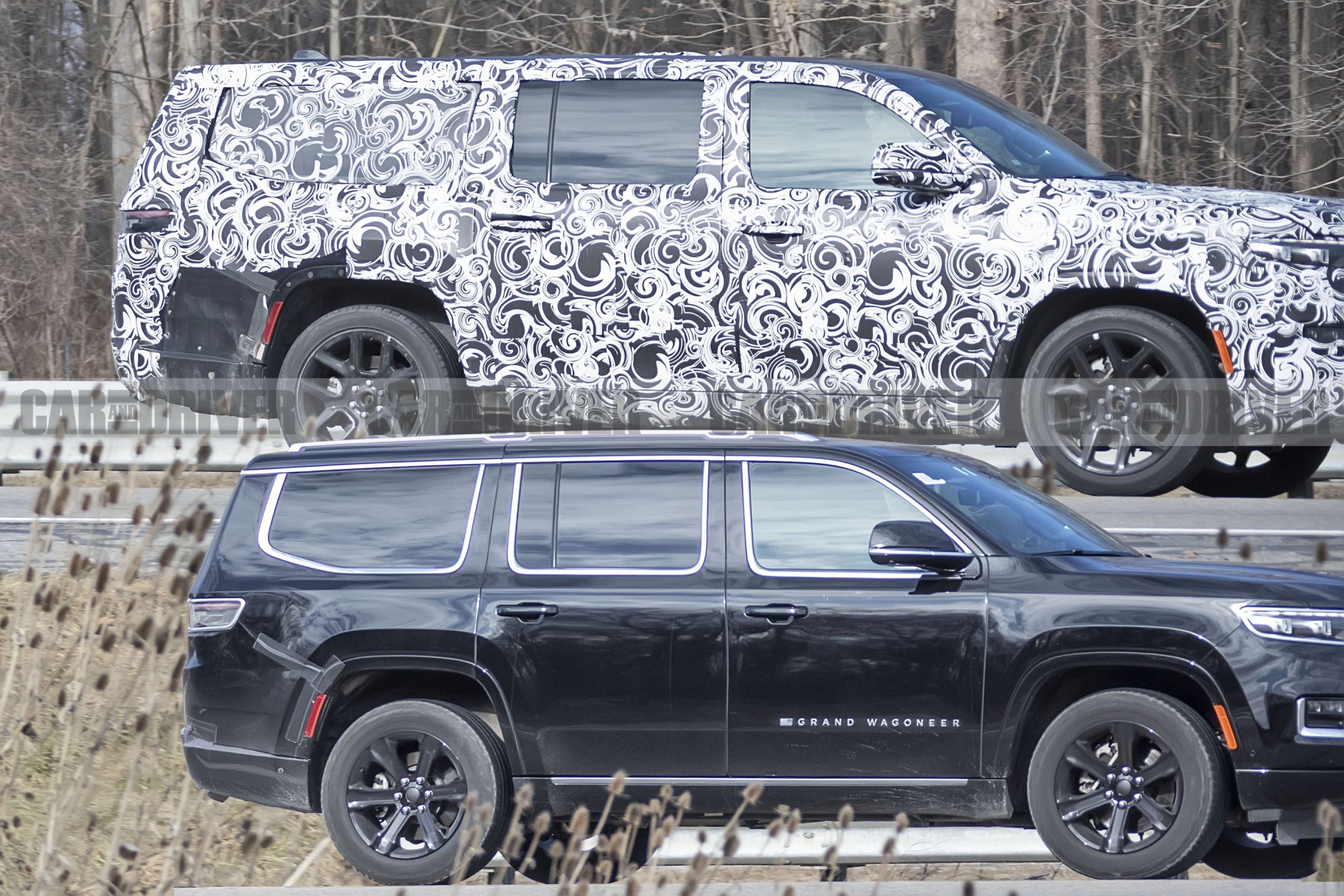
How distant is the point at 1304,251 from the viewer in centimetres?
856

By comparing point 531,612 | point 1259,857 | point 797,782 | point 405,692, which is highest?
point 531,612

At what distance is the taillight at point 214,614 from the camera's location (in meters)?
5.90

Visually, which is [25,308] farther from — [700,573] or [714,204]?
[700,573]

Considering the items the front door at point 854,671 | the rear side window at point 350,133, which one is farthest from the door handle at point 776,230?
the front door at point 854,671

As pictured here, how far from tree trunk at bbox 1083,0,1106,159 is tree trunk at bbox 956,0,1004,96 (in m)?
2.26

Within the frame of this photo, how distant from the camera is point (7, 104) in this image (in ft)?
58.0

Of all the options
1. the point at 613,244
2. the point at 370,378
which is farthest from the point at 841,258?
the point at 370,378

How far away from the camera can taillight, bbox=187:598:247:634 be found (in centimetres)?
590

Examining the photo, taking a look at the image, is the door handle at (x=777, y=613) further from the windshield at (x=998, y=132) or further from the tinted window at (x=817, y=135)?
the windshield at (x=998, y=132)

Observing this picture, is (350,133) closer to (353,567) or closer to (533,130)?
(533,130)

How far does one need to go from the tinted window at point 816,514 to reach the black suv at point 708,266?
127 inches

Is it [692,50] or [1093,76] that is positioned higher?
[692,50]

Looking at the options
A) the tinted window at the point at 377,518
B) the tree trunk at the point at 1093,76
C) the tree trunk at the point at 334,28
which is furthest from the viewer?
the tree trunk at the point at 334,28

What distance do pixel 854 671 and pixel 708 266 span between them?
3826 mm
